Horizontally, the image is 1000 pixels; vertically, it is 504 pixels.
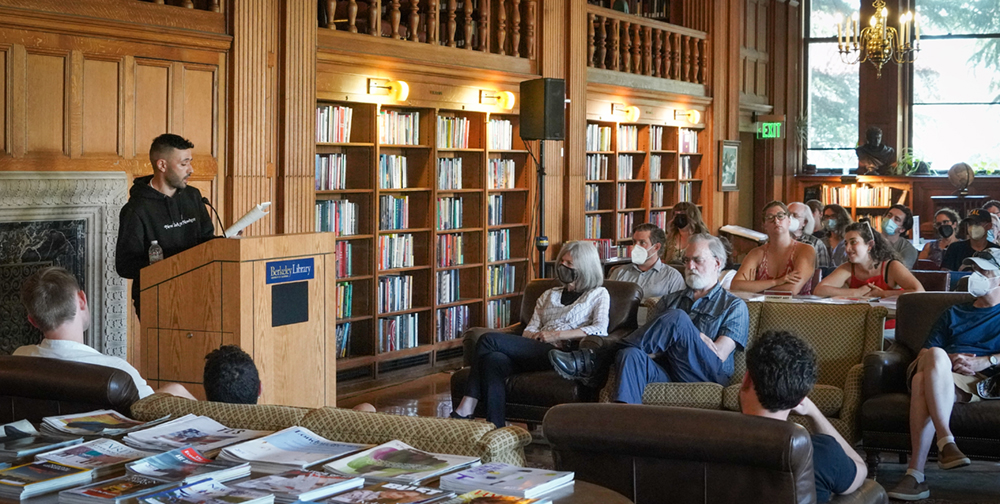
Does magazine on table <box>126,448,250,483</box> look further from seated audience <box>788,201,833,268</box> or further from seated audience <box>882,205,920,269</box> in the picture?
seated audience <box>882,205,920,269</box>

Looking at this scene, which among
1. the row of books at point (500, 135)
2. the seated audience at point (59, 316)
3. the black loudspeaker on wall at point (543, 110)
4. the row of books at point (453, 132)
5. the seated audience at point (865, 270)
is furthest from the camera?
the row of books at point (500, 135)

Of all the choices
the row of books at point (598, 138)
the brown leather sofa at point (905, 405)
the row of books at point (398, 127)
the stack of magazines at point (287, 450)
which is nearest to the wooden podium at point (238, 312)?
the stack of magazines at point (287, 450)

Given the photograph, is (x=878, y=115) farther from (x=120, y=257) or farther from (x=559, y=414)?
(x=559, y=414)

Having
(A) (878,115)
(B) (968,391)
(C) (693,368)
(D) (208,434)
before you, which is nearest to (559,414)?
(D) (208,434)

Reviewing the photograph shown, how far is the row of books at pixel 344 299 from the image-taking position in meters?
7.88

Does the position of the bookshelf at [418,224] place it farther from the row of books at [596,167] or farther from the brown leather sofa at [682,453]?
the brown leather sofa at [682,453]

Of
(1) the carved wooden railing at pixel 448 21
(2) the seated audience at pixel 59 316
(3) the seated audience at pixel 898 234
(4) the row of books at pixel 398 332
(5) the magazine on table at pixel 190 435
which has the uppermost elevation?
(1) the carved wooden railing at pixel 448 21

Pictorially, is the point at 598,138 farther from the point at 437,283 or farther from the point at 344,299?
the point at 344,299

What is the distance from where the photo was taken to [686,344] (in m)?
5.07

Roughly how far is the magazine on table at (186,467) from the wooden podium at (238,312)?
6.39 ft

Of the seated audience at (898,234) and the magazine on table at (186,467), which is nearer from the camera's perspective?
the magazine on table at (186,467)

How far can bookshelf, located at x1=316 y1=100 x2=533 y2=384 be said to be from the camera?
7.93m

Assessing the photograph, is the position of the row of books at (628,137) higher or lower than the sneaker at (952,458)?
higher

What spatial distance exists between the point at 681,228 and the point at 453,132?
2.11 metres
